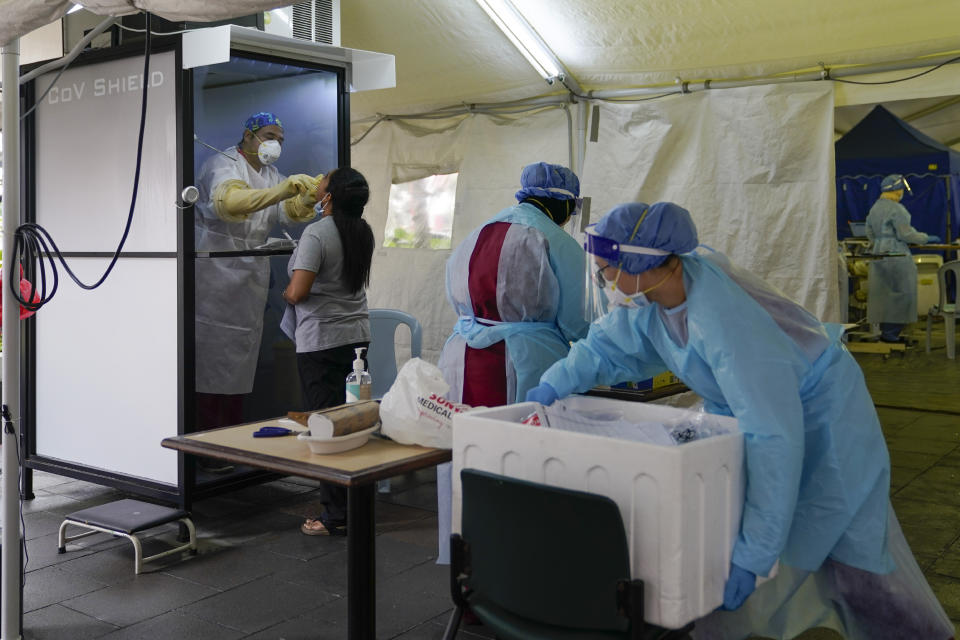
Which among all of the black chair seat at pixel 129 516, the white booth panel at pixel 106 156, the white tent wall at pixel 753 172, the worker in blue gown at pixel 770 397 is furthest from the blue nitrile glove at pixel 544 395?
the white tent wall at pixel 753 172

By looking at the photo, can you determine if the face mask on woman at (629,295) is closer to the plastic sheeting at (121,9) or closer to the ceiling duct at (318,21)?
the plastic sheeting at (121,9)

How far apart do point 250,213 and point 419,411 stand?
220 centimetres

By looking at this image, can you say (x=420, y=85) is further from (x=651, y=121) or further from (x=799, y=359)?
(x=799, y=359)

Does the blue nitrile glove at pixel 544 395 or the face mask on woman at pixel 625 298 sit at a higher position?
the face mask on woman at pixel 625 298

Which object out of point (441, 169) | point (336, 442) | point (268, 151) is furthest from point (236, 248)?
point (336, 442)

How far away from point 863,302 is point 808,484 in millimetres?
8008

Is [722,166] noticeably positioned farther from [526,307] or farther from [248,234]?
[248,234]

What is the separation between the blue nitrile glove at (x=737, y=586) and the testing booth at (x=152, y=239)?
94.1 inches

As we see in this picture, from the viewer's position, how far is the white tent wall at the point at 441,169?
5441 mm

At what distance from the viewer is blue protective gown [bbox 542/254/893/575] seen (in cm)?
189

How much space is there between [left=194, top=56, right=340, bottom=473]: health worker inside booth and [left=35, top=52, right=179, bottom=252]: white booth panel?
0.21 metres

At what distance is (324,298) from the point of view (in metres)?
3.78

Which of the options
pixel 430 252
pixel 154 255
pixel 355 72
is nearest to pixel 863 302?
pixel 430 252

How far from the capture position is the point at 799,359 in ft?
6.55
